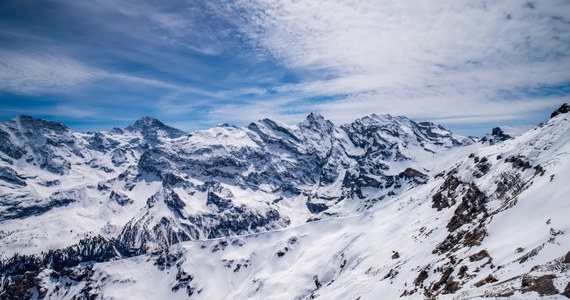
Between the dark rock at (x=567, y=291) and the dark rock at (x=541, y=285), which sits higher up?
the dark rock at (x=567, y=291)

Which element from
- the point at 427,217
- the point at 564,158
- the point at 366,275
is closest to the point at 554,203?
the point at 564,158

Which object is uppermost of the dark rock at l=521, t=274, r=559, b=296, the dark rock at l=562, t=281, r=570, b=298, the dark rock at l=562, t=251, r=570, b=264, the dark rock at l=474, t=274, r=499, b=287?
the dark rock at l=562, t=251, r=570, b=264

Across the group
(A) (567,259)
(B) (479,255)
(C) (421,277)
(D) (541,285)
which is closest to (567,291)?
(D) (541,285)

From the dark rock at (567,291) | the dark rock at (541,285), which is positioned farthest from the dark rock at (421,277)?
the dark rock at (567,291)

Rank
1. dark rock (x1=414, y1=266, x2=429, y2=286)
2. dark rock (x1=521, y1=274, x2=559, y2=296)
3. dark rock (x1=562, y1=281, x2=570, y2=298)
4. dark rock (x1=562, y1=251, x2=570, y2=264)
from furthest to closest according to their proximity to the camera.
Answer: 1. dark rock (x1=414, y1=266, x2=429, y2=286)
2. dark rock (x1=562, y1=251, x2=570, y2=264)
3. dark rock (x1=521, y1=274, x2=559, y2=296)
4. dark rock (x1=562, y1=281, x2=570, y2=298)

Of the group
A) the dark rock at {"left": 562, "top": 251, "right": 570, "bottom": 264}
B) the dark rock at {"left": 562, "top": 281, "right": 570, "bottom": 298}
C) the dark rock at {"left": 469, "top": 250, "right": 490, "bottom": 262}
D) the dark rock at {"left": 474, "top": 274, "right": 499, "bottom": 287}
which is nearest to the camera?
the dark rock at {"left": 562, "top": 281, "right": 570, "bottom": 298}

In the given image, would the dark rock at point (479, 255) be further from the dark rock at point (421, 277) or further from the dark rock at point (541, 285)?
the dark rock at point (541, 285)

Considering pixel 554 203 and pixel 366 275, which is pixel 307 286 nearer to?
pixel 366 275

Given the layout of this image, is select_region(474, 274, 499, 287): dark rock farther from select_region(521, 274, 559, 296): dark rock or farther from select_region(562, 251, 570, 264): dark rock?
select_region(562, 251, 570, 264): dark rock

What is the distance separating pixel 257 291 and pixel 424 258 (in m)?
134

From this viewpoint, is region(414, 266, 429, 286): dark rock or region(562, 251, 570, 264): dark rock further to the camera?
region(414, 266, 429, 286): dark rock

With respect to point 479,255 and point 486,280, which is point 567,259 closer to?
point 486,280

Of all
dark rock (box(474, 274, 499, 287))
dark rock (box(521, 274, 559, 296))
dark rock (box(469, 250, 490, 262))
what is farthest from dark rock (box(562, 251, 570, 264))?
dark rock (box(469, 250, 490, 262))

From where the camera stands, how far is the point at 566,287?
2595 centimetres
